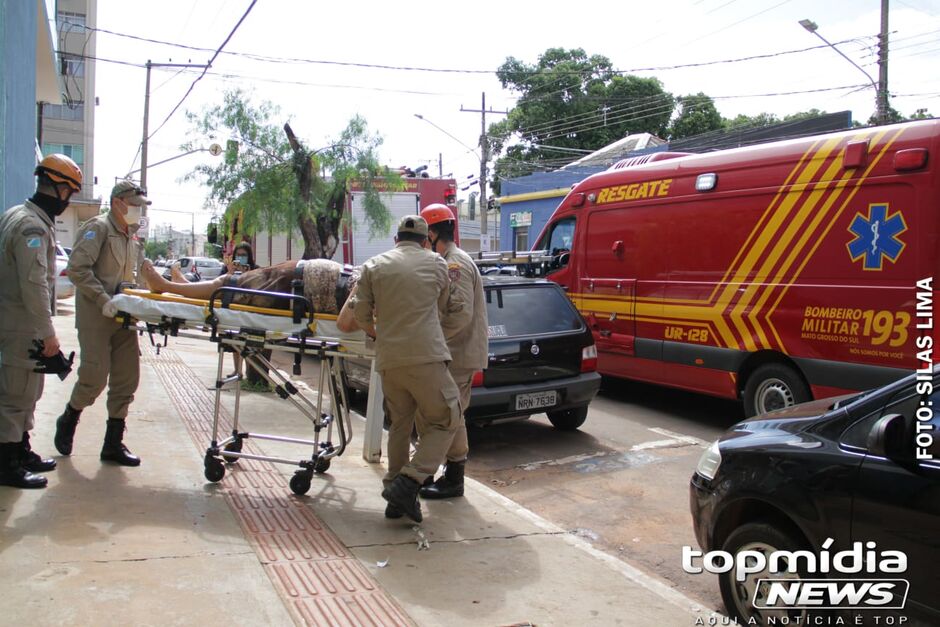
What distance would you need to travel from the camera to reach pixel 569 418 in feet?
25.2

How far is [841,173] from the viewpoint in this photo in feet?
22.2

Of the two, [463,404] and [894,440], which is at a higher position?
[894,440]

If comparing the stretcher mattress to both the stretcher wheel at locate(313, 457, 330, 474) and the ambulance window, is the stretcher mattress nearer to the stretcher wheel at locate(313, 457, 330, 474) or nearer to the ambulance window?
the stretcher wheel at locate(313, 457, 330, 474)

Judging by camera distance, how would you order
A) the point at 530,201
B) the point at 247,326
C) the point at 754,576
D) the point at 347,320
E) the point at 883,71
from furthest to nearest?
1. the point at 530,201
2. the point at 883,71
3. the point at 247,326
4. the point at 347,320
5. the point at 754,576

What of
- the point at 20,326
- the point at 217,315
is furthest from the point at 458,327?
the point at 20,326

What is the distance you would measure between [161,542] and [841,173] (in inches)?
246

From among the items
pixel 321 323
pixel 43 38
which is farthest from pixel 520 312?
pixel 43 38

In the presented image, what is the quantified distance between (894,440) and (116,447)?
478cm

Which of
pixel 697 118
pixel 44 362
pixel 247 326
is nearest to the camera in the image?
pixel 44 362

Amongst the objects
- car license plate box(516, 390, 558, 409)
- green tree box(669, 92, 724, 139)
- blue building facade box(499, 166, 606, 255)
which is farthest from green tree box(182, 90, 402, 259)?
green tree box(669, 92, 724, 139)

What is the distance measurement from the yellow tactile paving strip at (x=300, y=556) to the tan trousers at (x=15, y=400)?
127 centimetres

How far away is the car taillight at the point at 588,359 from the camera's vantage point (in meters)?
7.32

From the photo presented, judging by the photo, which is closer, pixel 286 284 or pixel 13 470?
pixel 13 470

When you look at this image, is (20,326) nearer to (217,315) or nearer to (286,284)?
(217,315)
